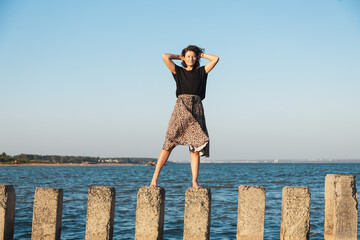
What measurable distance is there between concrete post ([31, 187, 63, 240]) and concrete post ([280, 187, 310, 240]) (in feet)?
8.28

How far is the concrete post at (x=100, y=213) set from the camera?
14.4 feet

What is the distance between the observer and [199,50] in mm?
5586

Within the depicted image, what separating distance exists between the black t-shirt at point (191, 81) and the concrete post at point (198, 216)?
5.02 ft

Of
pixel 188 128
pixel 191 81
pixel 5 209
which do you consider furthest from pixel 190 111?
pixel 5 209

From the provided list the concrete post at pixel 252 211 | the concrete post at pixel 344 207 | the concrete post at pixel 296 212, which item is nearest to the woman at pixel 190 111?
the concrete post at pixel 252 211

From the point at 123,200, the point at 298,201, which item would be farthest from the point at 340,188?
the point at 123,200

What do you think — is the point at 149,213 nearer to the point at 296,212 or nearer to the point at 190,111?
the point at 190,111

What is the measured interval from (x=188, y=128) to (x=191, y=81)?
0.65 meters

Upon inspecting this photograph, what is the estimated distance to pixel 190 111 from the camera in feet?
16.8

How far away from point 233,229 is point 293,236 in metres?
6.55

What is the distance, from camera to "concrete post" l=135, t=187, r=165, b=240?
4312 millimetres

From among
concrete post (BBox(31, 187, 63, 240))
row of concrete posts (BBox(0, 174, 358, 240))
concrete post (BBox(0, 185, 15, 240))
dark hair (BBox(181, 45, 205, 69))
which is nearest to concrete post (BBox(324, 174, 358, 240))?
row of concrete posts (BBox(0, 174, 358, 240))

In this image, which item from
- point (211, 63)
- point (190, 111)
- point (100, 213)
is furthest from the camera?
point (211, 63)

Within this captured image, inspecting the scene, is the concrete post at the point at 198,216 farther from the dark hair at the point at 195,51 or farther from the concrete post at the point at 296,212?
the dark hair at the point at 195,51
